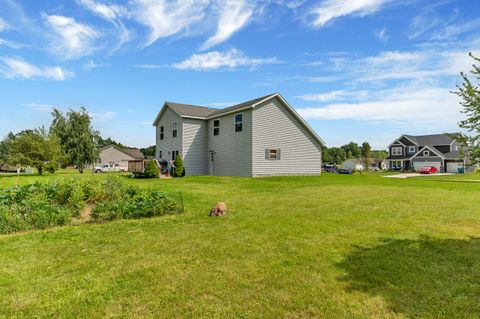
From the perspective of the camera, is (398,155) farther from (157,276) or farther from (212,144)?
(157,276)

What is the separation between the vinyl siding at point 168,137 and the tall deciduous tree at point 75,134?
1643 cm

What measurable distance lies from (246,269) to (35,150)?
106 ft

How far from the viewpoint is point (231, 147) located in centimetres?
2222

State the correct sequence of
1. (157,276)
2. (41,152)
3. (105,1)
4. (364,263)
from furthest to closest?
(41,152) → (105,1) → (364,263) → (157,276)

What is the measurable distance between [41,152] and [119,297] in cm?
3180

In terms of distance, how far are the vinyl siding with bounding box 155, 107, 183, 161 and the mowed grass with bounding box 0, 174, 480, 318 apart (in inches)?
736

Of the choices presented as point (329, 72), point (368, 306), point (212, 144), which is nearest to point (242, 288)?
point (368, 306)

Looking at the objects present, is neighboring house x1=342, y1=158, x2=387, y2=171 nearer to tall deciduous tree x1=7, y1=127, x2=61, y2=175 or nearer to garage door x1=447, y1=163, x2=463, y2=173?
garage door x1=447, y1=163, x2=463, y2=173

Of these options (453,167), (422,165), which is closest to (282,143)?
(422,165)

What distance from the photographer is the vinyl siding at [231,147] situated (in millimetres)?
20438

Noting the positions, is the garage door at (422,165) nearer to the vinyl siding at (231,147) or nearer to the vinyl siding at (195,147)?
the vinyl siding at (231,147)

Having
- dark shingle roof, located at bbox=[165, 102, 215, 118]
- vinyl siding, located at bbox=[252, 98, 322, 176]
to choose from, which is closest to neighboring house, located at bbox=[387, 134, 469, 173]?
vinyl siding, located at bbox=[252, 98, 322, 176]

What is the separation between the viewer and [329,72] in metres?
17.3

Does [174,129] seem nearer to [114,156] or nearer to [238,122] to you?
[238,122]
